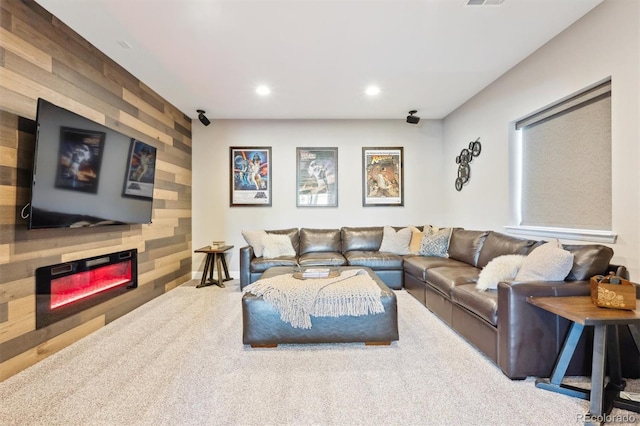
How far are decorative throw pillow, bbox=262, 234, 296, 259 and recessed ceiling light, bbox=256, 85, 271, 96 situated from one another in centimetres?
201

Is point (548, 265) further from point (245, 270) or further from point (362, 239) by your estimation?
point (245, 270)

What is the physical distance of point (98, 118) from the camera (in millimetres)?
2822

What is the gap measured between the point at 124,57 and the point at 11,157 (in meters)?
1.53

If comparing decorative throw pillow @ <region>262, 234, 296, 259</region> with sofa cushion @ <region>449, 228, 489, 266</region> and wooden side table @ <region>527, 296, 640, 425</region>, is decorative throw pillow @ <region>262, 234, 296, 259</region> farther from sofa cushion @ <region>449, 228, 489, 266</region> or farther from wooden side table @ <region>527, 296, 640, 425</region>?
wooden side table @ <region>527, 296, 640, 425</region>

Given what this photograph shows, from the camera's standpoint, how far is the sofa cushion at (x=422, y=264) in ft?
A: 11.2

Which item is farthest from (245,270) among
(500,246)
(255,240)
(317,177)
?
(500,246)

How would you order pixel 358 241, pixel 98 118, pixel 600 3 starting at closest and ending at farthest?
pixel 600 3 < pixel 98 118 < pixel 358 241

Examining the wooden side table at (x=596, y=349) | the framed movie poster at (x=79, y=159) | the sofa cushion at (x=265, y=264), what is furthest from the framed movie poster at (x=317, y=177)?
the wooden side table at (x=596, y=349)

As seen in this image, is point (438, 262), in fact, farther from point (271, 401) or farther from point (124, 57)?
point (124, 57)

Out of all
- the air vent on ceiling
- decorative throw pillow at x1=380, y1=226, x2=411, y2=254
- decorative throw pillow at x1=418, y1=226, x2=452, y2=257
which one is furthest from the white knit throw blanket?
the air vent on ceiling

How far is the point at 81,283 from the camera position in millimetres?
2609

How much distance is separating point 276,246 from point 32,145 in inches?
109

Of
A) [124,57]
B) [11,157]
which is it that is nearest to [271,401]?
Result: [11,157]

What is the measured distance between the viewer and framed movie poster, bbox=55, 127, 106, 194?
2.23m
